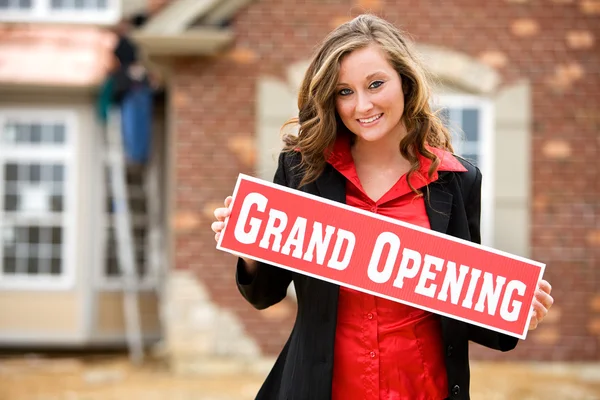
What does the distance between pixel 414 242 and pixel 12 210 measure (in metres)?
8.56

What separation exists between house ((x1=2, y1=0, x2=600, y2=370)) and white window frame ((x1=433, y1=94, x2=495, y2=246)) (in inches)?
0.9

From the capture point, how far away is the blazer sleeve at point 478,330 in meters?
2.34

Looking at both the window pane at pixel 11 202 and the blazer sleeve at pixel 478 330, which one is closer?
the blazer sleeve at pixel 478 330

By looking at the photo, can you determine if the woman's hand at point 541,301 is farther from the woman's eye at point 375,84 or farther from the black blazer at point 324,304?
the woman's eye at point 375,84

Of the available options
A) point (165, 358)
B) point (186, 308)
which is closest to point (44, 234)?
point (165, 358)

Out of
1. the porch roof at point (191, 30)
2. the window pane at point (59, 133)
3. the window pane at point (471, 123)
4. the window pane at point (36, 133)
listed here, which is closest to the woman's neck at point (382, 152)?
the porch roof at point (191, 30)

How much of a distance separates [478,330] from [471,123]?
5883 millimetres

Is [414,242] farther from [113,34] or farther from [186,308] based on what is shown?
[113,34]

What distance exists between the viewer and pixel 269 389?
7.84 feet

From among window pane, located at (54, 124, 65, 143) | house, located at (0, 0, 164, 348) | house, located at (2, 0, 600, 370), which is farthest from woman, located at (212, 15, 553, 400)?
window pane, located at (54, 124, 65, 143)

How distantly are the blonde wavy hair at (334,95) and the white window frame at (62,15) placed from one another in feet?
26.0

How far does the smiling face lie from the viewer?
2.24m

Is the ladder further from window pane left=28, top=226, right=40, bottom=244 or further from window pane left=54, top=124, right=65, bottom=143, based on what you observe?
window pane left=28, top=226, right=40, bottom=244

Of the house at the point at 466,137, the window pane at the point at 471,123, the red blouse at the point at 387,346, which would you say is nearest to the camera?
the red blouse at the point at 387,346
